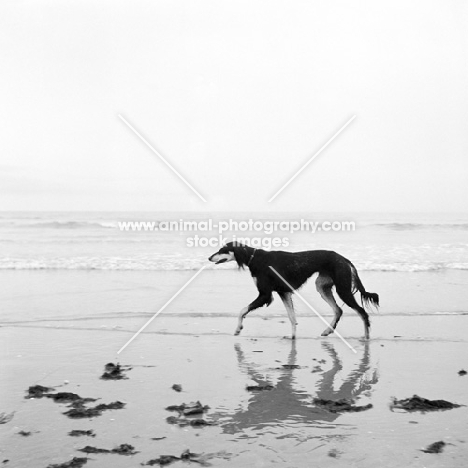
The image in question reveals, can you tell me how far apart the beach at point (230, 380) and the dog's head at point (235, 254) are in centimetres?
109

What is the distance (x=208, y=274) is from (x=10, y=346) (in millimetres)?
8531

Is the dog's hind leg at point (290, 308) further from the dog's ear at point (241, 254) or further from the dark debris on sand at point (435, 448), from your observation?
the dark debris on sand at point (435, 448)

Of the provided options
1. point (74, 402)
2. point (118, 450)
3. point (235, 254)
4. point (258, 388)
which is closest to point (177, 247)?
point (235, 254)

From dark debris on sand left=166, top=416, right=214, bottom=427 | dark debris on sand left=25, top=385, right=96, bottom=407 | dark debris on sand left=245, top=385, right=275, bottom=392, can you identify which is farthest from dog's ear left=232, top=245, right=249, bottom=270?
dark debris on sand left=166, top=416, right=214, bottom=427

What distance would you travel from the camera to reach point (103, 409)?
516 centimetres

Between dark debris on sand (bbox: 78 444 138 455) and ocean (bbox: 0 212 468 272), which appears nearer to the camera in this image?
dark debris on sand (bbox: 78 444 138 455)

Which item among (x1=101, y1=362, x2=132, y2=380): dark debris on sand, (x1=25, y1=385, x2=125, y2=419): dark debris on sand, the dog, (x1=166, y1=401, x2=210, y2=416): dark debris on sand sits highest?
the dog

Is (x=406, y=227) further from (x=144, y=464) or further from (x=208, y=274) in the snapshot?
(x=144, y=464)

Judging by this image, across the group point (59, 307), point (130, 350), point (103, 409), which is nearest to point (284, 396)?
point (103, 409)

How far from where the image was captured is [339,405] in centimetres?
531

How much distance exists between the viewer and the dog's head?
879 centimetres

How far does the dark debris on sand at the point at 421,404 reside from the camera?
5.24 m

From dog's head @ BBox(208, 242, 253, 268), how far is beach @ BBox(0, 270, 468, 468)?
1092mm

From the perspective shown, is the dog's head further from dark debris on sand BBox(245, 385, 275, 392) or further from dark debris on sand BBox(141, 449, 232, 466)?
dark debris on sand BBox(141, 449, 232, 466)
